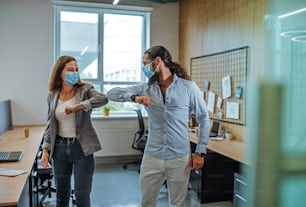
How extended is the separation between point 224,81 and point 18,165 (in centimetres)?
254

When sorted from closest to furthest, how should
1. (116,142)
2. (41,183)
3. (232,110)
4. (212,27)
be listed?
(41,183), (232,110), (212,27), (116,142)

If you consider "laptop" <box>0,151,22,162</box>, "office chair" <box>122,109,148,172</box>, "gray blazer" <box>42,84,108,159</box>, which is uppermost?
"gray blazer" <box>42,84,108,159</box>

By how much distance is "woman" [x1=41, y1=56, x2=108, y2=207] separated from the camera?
1.96 meters

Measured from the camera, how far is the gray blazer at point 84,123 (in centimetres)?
196

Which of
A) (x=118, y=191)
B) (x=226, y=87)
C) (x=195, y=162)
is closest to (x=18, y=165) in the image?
(x=195, y=162)

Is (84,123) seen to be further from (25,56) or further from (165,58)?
(25,56)

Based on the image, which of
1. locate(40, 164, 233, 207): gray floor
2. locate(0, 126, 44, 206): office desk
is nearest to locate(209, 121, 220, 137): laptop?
locate(40, 164, 233, 207): gray floor

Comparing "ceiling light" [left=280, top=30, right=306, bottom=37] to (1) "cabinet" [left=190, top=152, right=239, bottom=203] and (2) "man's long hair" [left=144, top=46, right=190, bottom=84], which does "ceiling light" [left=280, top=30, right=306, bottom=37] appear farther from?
(1) "cabinet" [left=190, top=152, right=239, bottom=203]

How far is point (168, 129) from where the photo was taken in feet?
5.57

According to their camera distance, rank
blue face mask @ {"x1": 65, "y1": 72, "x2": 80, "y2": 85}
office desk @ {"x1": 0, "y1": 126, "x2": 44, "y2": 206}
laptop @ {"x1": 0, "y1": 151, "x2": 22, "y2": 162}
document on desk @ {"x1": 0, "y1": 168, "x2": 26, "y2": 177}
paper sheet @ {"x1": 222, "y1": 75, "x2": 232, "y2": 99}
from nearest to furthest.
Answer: office desk @ {"x1": 0, "y1": 126, "x2": 44, "y2": 206}, document on desk @ {"x1": 0, "y1": 168, "x2": 26, "y2": 177}, blue face mask @ {"x1": 65, "y1": 72, "x2": 80, "y2": 85}, laptop @ {"x1": 0, "y1": 151, "x2": 22, "y2": 162}, paper sheet @ {"x1": 222, "y1": 75, "x2": 232, "y2": 99}

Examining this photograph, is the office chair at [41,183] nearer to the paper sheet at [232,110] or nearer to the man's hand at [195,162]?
the man's hand at [195,162]

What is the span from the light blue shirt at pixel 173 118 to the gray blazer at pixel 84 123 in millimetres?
385

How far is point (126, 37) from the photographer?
5.31 m

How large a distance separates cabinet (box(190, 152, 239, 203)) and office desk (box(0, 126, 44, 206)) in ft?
5.47
